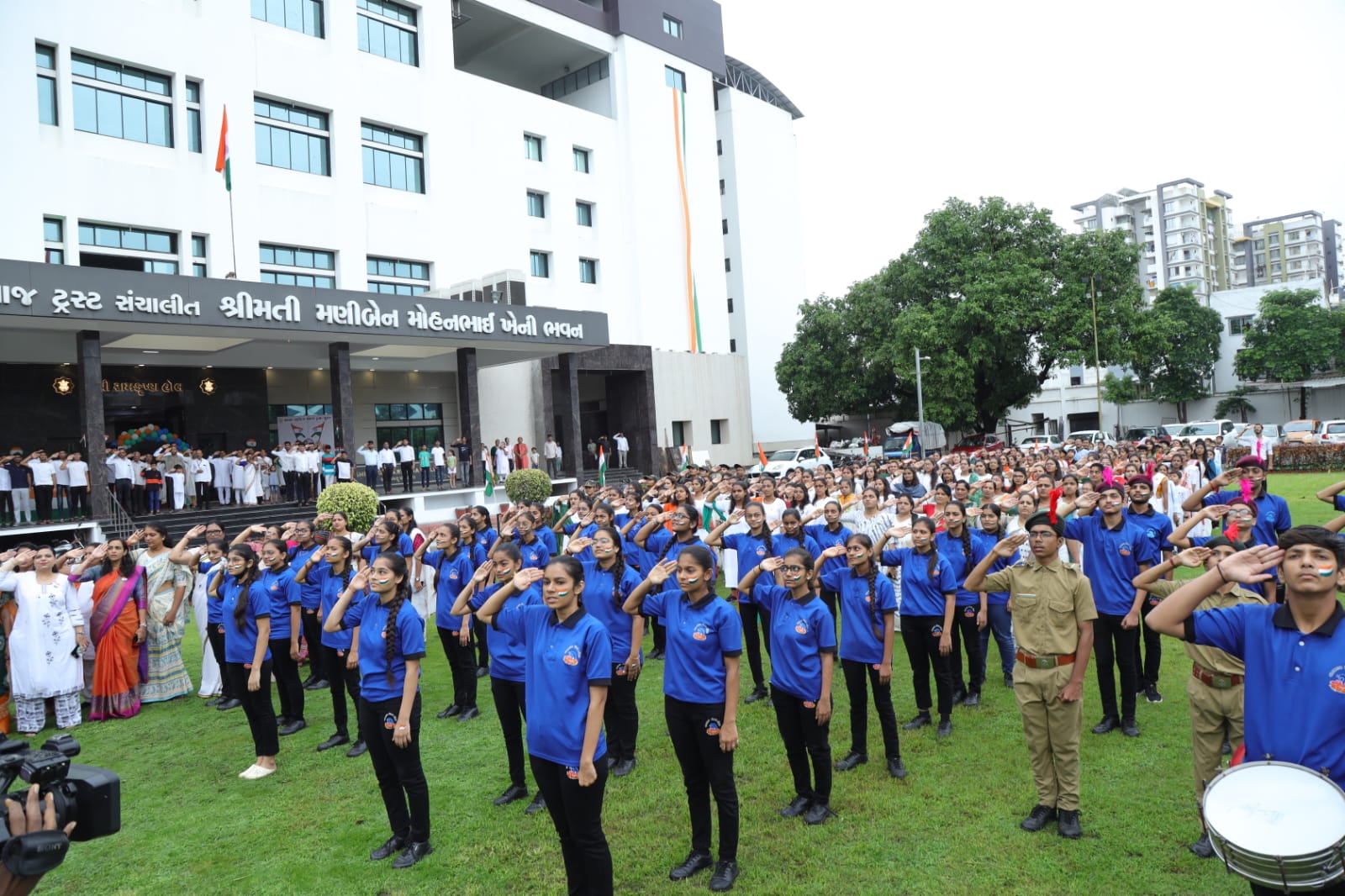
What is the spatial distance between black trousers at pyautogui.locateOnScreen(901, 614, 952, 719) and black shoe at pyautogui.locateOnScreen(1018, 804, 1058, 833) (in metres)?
1.56

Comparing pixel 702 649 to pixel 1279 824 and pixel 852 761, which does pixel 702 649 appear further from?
pixel 1279 824

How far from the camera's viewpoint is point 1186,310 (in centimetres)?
4941

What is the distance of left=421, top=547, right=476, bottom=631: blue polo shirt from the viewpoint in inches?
290

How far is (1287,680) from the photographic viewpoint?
3.02m

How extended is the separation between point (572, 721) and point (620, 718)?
2175 mm

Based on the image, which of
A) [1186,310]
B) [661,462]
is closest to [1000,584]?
[661,462]

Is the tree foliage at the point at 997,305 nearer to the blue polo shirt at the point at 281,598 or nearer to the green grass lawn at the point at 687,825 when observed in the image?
the green grass lawn at the point at 687,825

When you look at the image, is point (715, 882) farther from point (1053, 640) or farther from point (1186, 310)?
point (1186, 310)

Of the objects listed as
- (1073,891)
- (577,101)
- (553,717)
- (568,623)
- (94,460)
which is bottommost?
(1073,891)

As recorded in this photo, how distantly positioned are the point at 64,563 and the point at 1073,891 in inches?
374

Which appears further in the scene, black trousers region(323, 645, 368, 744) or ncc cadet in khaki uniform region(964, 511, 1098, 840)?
black trousers region(323, 645, 368, 744)

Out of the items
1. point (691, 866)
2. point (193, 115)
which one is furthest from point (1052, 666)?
point (193, 115)

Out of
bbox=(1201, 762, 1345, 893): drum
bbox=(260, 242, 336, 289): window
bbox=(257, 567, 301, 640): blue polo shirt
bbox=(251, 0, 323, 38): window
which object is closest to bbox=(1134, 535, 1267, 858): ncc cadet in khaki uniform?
bbox=(1201, 762, 1345, 893): drum

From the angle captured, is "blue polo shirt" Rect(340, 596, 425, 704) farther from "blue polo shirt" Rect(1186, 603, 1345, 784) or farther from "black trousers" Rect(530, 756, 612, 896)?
"blue polo shirt" Rect(1186, 603, 1345, 784)
